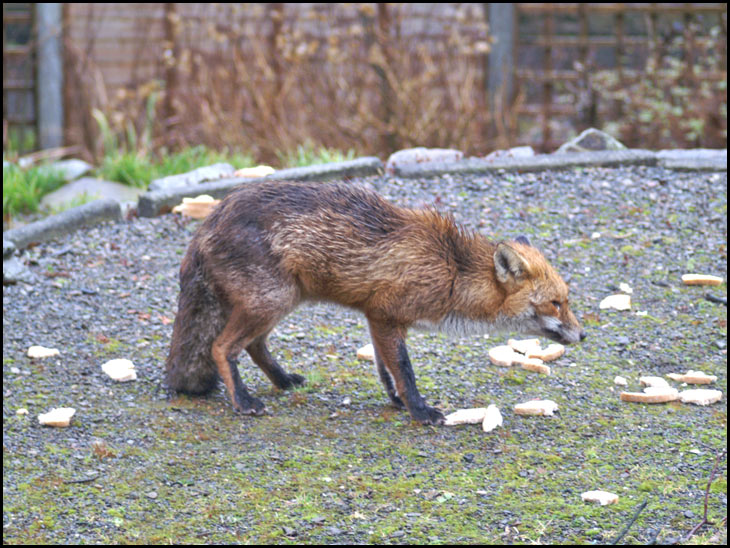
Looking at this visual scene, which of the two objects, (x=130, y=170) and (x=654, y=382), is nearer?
(x=654, y=382)

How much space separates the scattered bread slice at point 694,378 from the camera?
17.5 ft

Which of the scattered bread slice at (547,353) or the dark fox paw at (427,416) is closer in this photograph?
the dark fox paw at (427,416)

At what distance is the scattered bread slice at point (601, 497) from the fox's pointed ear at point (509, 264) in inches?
50.6

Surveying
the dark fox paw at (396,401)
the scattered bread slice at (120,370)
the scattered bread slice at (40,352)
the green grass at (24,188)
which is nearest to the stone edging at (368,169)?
the green grass at (24,188)

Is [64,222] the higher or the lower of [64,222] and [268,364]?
the higher

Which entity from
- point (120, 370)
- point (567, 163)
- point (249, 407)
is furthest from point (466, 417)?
point (567, 163)

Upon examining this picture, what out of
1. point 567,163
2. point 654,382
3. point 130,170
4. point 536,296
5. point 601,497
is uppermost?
point 567,163

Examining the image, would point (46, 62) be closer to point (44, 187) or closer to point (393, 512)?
point (44, 187)

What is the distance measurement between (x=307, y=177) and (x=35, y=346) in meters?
3.14

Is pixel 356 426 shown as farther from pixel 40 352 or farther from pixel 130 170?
pixel 130 170

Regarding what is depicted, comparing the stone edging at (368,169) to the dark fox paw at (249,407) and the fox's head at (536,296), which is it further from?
the fox's head at (536,296)

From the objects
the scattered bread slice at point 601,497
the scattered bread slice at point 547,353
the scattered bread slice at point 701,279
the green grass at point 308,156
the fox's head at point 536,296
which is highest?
the green grass at point 308,156

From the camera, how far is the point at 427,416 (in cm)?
489

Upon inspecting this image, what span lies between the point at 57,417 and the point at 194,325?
0.82 m
